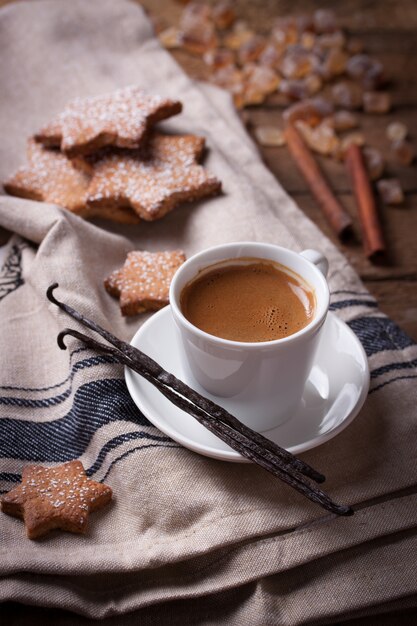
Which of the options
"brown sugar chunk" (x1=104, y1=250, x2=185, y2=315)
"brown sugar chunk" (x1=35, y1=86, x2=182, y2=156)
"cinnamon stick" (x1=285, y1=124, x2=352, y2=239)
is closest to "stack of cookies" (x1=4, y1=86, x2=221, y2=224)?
"brown sugar chunk" (x1=35, y1=86, x2=182, y2=156)

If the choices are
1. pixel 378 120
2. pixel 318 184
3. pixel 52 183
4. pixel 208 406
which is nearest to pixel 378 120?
pixel 378 120

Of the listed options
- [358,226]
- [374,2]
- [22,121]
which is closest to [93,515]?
[358,226]

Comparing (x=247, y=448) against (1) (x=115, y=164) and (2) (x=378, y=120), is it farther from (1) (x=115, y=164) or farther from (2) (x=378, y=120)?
(2) (x=378, y=120)

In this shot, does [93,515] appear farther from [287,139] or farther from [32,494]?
[287,139]

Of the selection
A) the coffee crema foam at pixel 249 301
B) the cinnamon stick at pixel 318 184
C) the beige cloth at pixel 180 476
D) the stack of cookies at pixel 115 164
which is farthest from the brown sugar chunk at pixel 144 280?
the cinnamon stick at pixel 318 184

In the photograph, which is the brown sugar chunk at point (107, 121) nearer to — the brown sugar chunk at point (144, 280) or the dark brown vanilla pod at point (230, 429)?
the brown sugar chunk at point (144, 280)

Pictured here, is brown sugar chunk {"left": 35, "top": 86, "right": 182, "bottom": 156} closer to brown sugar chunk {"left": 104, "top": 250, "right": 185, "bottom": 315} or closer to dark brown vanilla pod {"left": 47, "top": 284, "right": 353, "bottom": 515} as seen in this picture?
brown sugar chunk {"left": 104, "top": 250, "right": 185, "bottom": 315}
